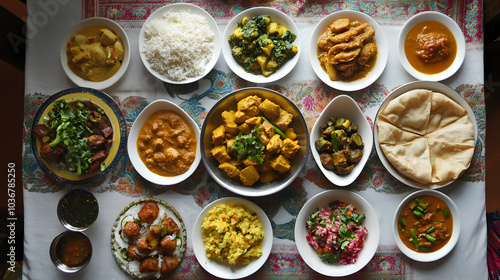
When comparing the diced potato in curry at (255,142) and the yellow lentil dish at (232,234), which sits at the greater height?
the diced potato in curry at (255,142)

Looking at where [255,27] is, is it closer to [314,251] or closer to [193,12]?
[193,12]

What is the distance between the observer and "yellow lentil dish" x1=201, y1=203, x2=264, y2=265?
305 cm

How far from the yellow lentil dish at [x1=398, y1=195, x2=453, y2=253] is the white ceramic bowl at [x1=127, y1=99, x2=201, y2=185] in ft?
6.05

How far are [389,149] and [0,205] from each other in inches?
150

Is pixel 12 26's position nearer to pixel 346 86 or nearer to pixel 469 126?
pixel 346 86

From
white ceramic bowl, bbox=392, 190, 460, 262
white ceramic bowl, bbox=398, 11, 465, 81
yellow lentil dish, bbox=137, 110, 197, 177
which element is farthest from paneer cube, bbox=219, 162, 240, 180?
white ceramic bowl, bbox=398, 11, 465, 81

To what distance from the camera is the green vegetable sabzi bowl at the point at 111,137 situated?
3191 millimetres

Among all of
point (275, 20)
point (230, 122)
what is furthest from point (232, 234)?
point (275, 20)

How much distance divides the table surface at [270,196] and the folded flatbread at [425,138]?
0.75 feet

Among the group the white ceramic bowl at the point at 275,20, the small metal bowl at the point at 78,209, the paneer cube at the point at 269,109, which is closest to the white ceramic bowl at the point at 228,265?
the paneer cube at the point at 269,109

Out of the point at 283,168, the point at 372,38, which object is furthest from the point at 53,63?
the point at 372,38

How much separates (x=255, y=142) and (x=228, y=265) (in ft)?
3.53

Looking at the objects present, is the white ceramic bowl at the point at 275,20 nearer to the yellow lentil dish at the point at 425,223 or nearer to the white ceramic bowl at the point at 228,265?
the white ceramic bowl at the point at 228,265

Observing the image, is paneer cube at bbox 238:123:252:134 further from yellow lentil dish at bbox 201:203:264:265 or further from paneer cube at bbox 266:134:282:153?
yellow lentil dish at bbox 201:203:264:265
